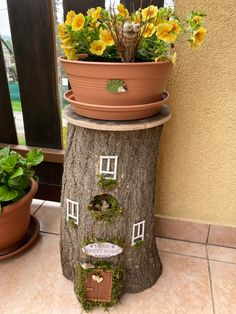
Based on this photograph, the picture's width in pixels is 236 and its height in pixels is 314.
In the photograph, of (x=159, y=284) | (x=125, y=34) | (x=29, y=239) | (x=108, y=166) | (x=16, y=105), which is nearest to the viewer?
(x=125, y=34)

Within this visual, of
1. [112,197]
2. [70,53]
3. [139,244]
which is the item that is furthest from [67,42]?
[139,244]

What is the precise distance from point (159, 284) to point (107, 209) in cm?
43

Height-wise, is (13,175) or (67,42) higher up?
(67,42)

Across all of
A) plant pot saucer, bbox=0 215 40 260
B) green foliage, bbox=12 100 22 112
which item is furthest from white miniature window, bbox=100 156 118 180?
green foliage, bbox=12 100 22 112

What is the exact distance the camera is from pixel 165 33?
693mm

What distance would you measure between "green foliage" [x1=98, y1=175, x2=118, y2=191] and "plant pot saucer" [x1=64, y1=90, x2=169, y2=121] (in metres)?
0.20

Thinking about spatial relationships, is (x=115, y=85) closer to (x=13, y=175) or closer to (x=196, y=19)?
(x=196, y=19)

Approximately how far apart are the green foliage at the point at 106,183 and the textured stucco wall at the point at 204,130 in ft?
1.28

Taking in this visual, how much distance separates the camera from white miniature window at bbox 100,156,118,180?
86 centimetres

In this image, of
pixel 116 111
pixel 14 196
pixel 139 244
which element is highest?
pixel 116 111

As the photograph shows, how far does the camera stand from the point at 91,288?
992 mm

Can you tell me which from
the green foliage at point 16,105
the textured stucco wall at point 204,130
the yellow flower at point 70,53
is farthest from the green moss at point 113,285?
the green foliage at point 16,105

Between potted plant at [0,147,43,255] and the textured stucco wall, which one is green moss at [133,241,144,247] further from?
potted plant at [0,147,43,255]

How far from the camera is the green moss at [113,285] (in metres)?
0.98
